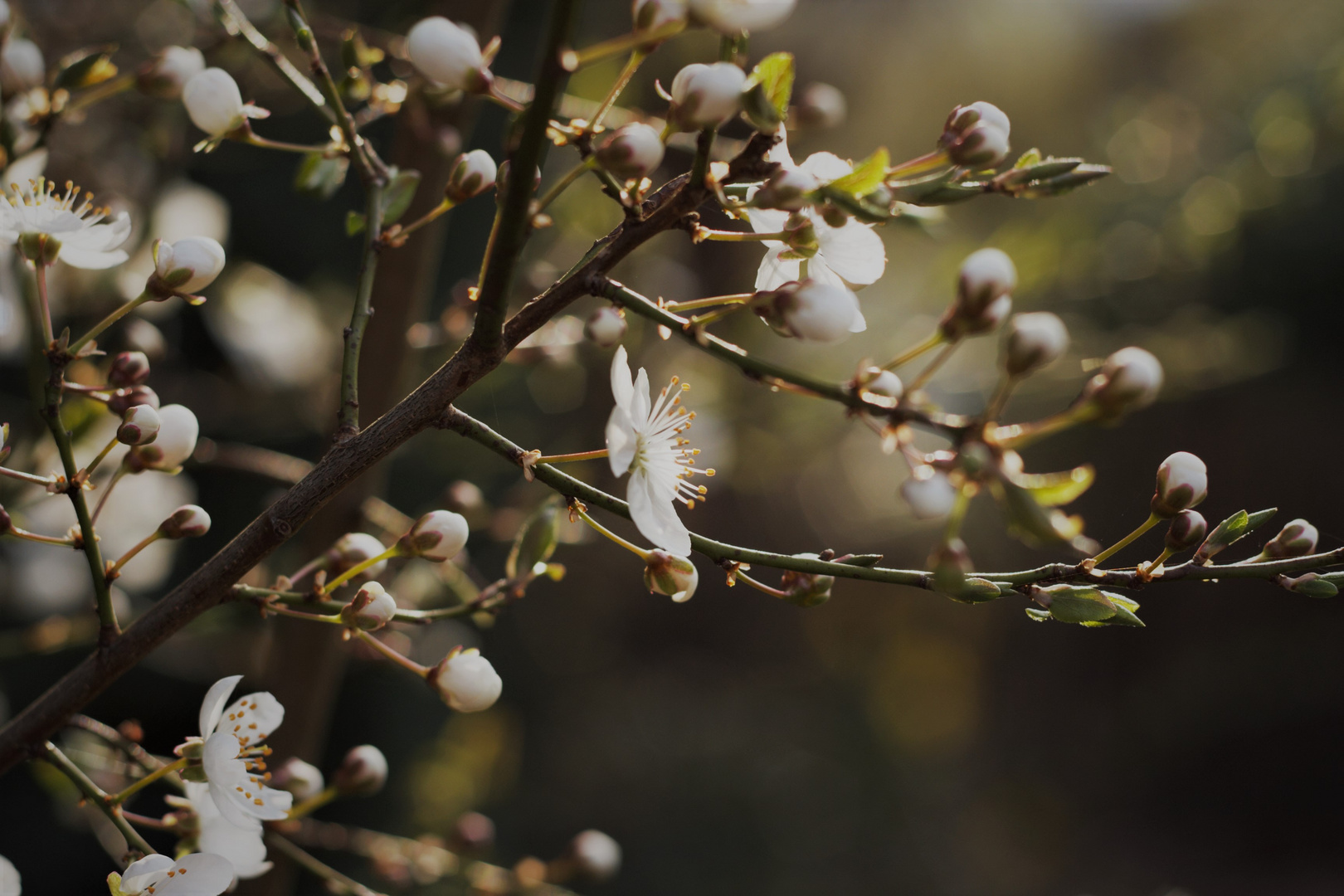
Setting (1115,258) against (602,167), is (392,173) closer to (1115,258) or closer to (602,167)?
(602,167)

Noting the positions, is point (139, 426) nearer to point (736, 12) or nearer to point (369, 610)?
point (369, 610)

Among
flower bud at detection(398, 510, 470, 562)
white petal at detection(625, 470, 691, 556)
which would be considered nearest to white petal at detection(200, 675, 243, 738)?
flower bud at detection(398, 510, 470, 562)

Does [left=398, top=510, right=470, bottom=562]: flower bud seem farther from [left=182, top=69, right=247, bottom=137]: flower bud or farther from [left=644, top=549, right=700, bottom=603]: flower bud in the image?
[left=182, top=69, right=247, bottom=137]: flower bud

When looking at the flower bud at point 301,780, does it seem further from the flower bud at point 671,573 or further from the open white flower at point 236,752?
the flower bud at point 671,573

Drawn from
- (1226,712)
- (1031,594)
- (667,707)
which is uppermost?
(1226,712)

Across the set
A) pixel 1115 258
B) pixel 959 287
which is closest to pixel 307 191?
pixel 959 287

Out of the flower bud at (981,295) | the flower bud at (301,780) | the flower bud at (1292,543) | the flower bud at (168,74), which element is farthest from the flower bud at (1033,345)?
the flower bud at (168,74)
